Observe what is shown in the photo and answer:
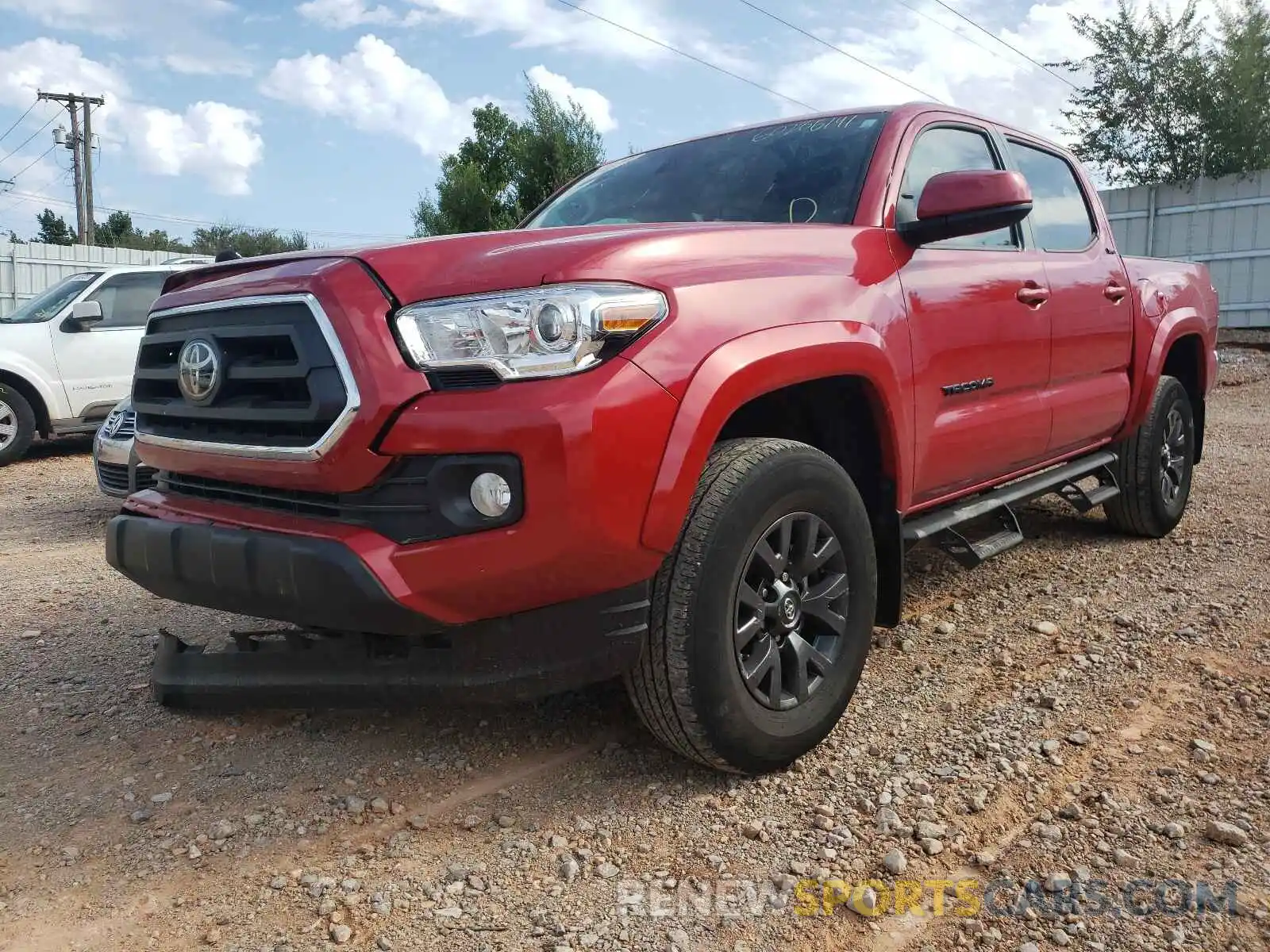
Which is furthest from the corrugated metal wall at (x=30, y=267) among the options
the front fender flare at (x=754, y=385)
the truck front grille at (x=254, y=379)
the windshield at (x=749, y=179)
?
the front fender flare at (x=754, y=385)

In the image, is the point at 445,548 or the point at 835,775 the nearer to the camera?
the point at 445,548

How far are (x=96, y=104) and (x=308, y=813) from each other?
36.1 meters

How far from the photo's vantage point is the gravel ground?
6.75 ft

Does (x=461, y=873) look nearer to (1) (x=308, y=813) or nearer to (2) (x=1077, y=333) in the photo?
(1) (x=308, y=813)

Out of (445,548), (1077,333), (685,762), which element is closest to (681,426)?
(445,548)

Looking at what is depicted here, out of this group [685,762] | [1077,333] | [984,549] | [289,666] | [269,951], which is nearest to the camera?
[269,951]

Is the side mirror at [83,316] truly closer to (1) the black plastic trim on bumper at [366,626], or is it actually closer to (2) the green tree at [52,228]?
(1) the black plastic trim on bumper at [366,626]

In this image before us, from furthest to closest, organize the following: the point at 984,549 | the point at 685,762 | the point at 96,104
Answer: the point at 96,104, the point at 984,549, the point at 685,762

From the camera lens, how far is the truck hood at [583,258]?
7.16 feet

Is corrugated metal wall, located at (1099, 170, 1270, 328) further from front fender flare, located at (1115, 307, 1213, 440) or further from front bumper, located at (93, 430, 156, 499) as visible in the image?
front bumper, located at (93, 430, 156, 499)

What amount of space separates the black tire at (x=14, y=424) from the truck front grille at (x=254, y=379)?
699 centimetres

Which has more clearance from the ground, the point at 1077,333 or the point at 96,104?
the point at 96,104

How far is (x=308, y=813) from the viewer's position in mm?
2523

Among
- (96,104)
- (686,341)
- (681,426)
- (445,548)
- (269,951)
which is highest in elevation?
(96,104)
